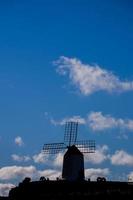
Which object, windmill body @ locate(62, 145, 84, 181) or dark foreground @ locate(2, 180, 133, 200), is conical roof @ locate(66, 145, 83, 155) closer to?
windmill body @ locate(62, 145, 84, 181)

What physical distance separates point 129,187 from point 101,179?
5721 mm

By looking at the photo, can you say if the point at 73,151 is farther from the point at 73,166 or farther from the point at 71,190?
the point at 71,190

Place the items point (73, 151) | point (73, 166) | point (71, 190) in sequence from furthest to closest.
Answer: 1. point (73, 151)
2. point (73, 166)
3. point (71, 190)

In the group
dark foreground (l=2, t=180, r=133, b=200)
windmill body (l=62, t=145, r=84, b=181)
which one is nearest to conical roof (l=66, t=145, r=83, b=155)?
windmill body (l=62, t=145, r=84, b=181)

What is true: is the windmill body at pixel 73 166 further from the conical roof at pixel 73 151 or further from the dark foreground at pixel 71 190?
the dark foreground at pixel 71 190

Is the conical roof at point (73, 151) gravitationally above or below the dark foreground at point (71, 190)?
above

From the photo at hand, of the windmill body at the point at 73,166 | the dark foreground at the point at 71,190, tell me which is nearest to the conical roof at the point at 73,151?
the windmill body at the point at 73,166

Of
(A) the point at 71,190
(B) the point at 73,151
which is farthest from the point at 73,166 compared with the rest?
(A) the point at 71,190

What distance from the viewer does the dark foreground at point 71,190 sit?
51781 mm

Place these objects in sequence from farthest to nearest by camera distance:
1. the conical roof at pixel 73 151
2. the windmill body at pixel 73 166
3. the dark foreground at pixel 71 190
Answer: the conical roof at pixel 73 151, the windmill body at pixel 73 166, the dark foreground at pixel 71 190

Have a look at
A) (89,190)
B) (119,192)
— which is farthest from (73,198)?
(119,192)

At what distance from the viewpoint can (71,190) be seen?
5516cm

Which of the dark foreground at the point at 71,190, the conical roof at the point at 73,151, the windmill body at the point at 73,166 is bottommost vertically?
the dark foreground at the point at 71,190

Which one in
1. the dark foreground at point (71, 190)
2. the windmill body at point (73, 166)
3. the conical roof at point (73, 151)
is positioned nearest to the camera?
the dark foreground at point (71, 190)
